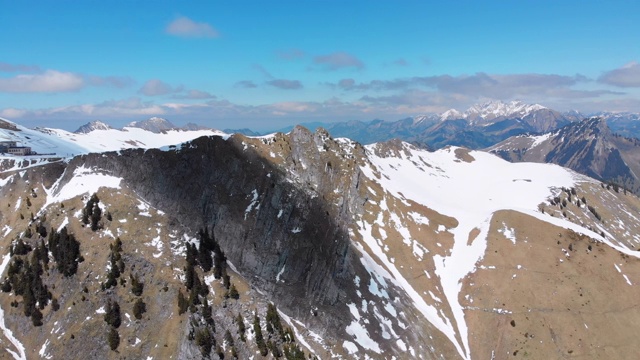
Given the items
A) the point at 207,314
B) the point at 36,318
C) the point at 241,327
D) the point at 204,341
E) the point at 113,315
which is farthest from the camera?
the point at 36,318

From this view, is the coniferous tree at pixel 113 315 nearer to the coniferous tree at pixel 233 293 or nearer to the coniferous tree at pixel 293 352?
the coniferous tree at pixel 233 293

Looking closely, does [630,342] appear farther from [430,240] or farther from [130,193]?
[130,193]

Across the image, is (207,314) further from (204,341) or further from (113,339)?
(113,339)

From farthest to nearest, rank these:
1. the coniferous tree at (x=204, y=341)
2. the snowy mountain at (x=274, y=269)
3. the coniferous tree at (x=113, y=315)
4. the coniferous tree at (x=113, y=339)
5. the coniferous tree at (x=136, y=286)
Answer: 1. the coniferous tree at (x=136, y=286)
2. the snowy mountain at (x=274, y=269)
3. the coniferous tree at (x=113, y=315)
4. the coniferous tree at (x=204, y=341)
5. the coniferous tree at (x=113, y=339)

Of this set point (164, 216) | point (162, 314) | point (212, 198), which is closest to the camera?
point (162, 314)

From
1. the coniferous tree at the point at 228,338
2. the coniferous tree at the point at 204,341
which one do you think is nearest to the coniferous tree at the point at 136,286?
the coniferous tree at the point at 204,341

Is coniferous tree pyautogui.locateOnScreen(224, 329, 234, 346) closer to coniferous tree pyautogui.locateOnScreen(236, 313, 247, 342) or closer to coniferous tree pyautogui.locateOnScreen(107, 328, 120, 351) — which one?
coniferous tree pyautogui.locateOnScreen(236, 313, 247, 342)

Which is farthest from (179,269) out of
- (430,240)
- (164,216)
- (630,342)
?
(630,342)

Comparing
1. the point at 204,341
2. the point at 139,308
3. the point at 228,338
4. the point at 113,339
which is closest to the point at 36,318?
the point at 113,339
